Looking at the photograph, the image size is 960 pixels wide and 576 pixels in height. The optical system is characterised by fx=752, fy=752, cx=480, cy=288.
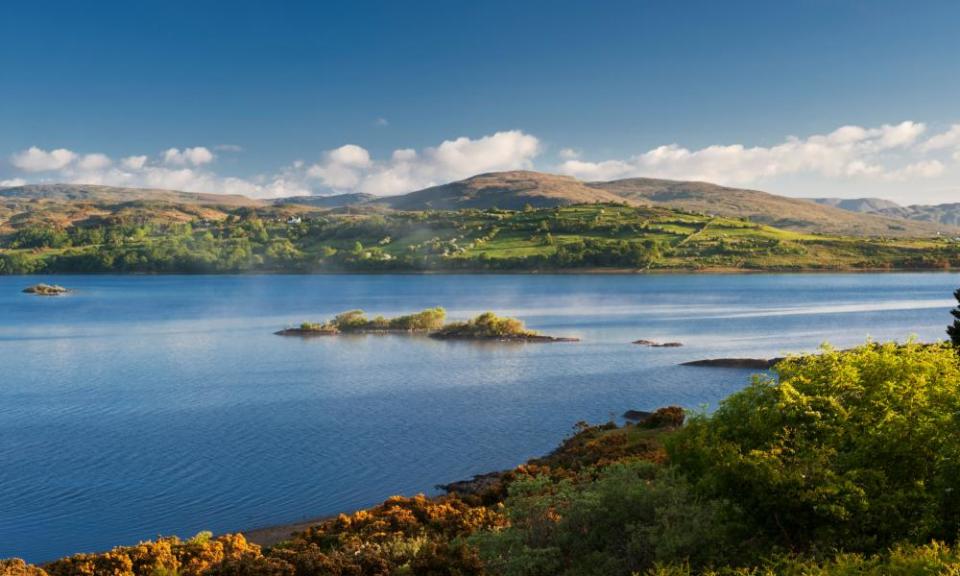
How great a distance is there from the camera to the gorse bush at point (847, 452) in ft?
52.9

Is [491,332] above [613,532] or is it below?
below

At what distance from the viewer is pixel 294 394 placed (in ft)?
204

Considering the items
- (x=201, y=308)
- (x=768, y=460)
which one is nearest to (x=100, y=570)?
(x=768, y=460)

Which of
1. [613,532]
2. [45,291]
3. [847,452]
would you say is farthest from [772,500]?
[45,291]

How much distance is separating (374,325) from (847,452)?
94581 millimetres

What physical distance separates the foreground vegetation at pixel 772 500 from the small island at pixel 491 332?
74.3m

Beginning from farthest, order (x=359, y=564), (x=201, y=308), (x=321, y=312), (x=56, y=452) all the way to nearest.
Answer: (x=201, y=308) → (x=321, y=312) → (x=56, y=452) → (x=359, y=564)

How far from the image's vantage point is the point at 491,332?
3844 inches

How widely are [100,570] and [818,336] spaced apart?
8776cm

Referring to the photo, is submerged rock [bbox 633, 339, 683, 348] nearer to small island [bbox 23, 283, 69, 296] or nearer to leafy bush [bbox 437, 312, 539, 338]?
leafy bush [bbox 437, 312, 539, 338]

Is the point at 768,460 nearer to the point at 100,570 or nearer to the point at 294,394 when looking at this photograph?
the point at 100,570

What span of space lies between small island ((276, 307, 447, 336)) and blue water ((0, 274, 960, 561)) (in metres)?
5.68

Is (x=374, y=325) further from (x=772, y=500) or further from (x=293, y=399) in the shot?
(x=772, y=500)

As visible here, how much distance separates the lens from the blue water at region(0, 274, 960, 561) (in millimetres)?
36000
